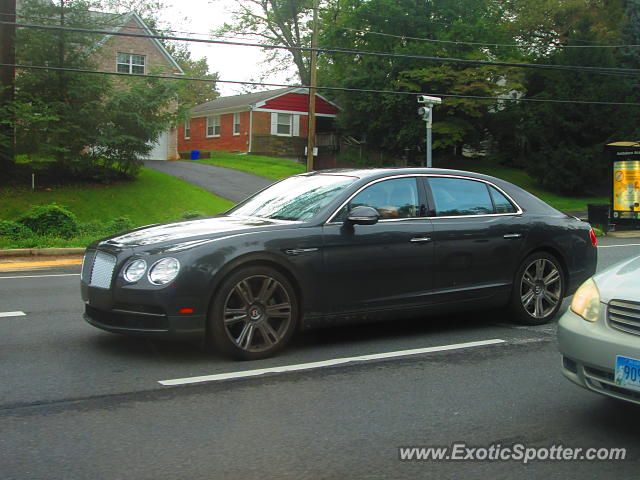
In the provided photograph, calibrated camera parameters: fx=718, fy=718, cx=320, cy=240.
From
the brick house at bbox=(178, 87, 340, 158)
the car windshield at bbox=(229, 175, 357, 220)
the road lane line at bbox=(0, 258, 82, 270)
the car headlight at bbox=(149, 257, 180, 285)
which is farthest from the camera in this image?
the brick house at bbox=(178, 87, 340, 158)

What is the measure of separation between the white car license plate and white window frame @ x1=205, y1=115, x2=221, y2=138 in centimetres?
4849

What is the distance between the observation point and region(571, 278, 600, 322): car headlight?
4273mm

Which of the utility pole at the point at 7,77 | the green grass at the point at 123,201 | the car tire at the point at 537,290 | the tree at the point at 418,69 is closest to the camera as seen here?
the car tire at the point at 537,290

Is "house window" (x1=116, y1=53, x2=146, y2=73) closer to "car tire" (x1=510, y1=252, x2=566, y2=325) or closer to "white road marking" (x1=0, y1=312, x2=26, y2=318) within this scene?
"white road marking" (x1=0, y1=312, x2=26, y2=318)

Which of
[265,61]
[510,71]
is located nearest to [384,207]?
[510,71]

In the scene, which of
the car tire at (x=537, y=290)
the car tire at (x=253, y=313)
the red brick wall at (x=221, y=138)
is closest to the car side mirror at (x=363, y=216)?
the car tire at (x=253, y=313)

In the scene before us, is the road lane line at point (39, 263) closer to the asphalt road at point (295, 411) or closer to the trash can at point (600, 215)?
the asphalt road at point (295, 411)

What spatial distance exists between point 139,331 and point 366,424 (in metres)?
2.11

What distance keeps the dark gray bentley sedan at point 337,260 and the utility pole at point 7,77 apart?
20.1 meters

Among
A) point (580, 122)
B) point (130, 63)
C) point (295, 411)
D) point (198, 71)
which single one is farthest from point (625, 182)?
point (198, 71)

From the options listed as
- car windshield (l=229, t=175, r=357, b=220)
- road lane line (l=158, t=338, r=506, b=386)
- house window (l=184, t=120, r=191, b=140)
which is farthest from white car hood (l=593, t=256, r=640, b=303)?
house window (l=184, t=120, r=191, b=140)

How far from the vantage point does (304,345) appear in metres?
6.40

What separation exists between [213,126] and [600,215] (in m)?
33.5

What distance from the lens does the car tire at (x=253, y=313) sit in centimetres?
562
